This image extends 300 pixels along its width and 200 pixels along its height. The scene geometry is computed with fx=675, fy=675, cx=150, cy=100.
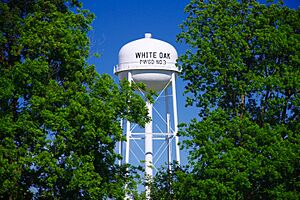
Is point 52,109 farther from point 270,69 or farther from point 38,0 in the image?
point 270,69

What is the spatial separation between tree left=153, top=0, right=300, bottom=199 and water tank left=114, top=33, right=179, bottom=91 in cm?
973

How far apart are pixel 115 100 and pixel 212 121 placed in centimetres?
381

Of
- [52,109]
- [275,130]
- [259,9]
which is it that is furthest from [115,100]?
[259,9]

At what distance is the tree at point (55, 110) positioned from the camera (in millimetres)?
21188

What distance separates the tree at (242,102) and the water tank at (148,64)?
9731 millimetres

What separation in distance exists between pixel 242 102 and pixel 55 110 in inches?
297

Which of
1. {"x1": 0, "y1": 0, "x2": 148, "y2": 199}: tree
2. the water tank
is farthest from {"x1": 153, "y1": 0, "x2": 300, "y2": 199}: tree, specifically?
the water tank

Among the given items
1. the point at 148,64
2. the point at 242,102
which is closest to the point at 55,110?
the point at 242,102

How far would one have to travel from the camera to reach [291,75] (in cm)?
2378

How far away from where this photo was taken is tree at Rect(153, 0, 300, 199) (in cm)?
2266

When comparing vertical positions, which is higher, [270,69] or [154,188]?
[270,69]

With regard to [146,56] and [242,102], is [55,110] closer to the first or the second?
[242,102]

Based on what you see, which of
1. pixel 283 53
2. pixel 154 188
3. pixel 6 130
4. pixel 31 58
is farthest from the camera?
pixel 154 188

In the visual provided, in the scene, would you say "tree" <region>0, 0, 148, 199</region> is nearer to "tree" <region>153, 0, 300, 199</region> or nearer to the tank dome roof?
"tree" <region>153, 0, 300, 199</region>
